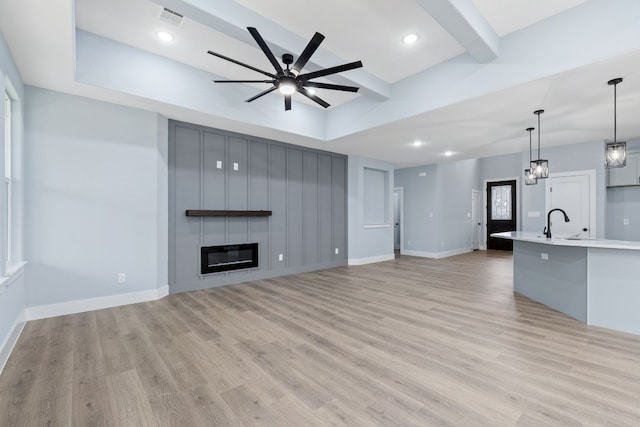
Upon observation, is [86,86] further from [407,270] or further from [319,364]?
[407,270]

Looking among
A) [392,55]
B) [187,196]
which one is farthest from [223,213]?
[392,55]

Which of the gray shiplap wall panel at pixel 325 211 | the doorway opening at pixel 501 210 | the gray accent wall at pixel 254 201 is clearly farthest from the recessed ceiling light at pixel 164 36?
the doorway opening at pixel 501 210

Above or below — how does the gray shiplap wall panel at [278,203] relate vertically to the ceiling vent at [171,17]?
below

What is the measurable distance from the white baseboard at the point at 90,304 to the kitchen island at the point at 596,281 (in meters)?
5.33

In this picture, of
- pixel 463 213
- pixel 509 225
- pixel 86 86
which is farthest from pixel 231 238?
pixel 509 225

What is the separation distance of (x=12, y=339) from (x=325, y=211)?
17.1 ft

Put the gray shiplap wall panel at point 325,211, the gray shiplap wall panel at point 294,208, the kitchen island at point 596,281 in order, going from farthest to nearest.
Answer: the gray shiplap wall panel at point 325,211 < the gray shiplap wall panel at point 294,208 < the kitchen island at point 596,281

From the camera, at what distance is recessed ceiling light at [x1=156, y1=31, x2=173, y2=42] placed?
3.28 metres

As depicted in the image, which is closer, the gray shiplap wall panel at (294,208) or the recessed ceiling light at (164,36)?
the recessed ceiling light at (164,36)

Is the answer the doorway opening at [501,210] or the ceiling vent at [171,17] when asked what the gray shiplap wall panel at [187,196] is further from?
the doorway opening at [501,210]

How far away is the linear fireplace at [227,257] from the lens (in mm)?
4953

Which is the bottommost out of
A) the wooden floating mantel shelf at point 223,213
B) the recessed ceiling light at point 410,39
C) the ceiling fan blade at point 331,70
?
the wooden floating mantel shelf at point 223,213

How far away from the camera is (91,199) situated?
378cm

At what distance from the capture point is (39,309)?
3443mm
